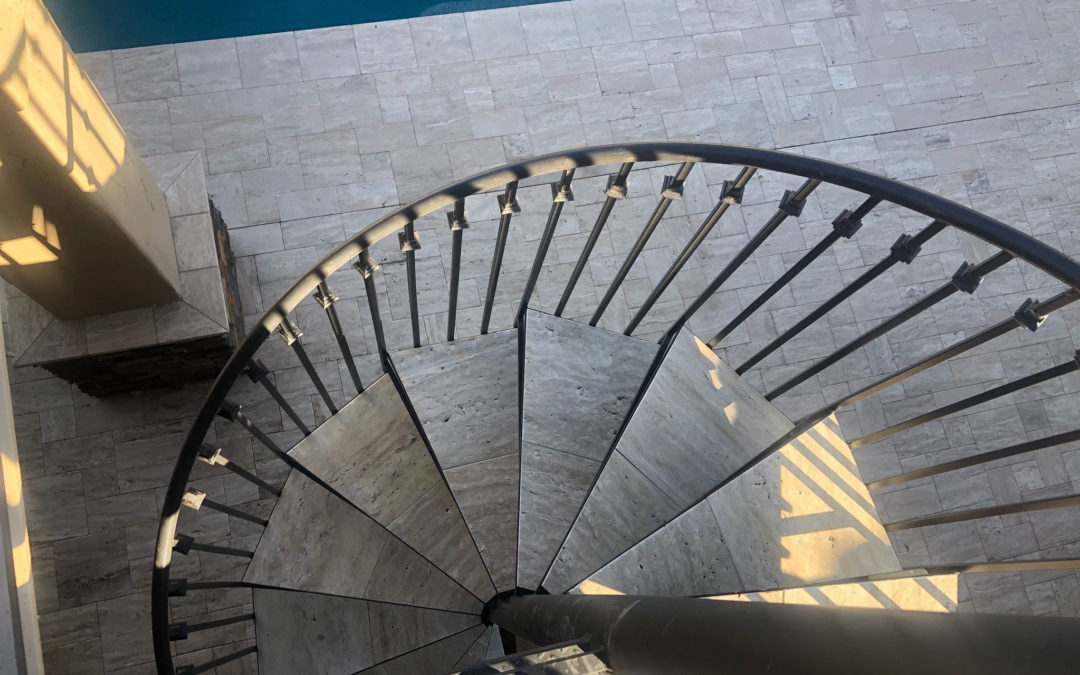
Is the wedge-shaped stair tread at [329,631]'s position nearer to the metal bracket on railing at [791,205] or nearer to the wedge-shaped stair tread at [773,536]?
the wedge-shaped stair tread at [773,536]

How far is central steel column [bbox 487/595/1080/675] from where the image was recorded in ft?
3.20

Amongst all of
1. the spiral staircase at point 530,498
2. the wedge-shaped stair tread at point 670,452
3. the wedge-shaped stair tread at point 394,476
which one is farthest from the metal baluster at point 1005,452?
the wedge-shaped stair tread at point 394,476

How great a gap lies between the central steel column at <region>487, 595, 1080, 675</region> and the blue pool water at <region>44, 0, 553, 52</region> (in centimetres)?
510

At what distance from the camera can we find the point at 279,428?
483cm

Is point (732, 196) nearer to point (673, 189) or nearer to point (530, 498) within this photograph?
point (673, 189)

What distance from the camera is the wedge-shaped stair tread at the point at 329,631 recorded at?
149 inches

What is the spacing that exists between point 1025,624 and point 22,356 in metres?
4.41

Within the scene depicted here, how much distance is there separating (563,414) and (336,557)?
1.31 metres

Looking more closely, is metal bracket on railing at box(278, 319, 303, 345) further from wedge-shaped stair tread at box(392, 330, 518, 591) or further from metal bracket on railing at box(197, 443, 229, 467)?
wedge-shaped stair tread at box(392, 330, 518, 591)

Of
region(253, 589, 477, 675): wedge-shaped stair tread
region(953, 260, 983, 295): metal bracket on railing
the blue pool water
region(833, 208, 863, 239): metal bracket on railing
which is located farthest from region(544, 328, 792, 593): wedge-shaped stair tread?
the blue pool water

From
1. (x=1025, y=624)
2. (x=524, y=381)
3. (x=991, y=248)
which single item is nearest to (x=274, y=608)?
(x=524, y=381)

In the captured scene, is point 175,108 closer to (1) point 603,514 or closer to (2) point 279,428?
(2) point 279,428

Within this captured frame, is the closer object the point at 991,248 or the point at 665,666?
the point at 665,666

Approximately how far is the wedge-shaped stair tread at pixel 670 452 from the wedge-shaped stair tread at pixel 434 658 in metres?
0.68
